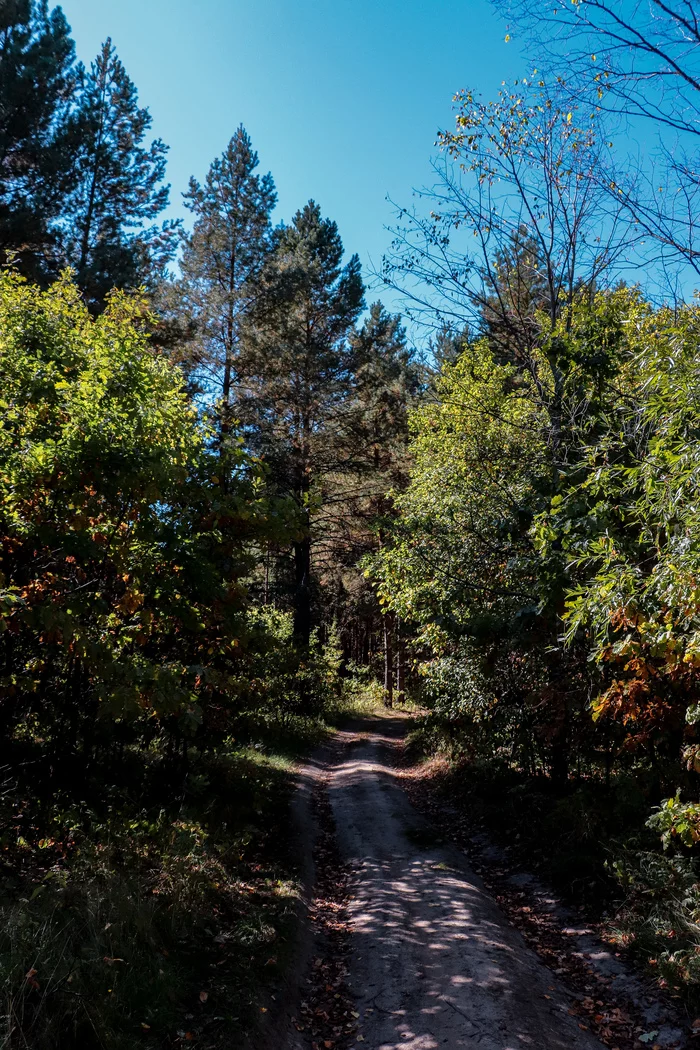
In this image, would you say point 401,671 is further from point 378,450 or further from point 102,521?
point 102,521

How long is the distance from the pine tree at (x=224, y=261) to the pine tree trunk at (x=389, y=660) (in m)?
14.9

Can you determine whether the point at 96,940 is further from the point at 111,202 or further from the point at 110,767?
the point at 111,202

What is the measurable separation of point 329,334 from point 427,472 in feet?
39.7

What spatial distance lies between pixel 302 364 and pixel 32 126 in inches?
414

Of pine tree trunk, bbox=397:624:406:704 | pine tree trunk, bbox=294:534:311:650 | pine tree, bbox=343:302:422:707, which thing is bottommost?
pine tree trunk, bbox=397:624:406:704

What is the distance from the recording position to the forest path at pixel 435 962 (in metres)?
4.89

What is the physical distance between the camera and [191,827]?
25.8 feet

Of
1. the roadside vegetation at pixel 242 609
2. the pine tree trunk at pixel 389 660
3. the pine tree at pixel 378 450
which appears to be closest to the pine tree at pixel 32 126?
the roadside vegetation at pixel 242 609

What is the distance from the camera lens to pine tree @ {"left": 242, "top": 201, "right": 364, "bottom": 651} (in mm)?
21000

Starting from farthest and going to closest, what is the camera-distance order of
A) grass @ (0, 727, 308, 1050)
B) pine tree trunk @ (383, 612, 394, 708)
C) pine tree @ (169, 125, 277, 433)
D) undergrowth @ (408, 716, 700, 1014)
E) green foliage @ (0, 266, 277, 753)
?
pine tree trunk @ (383, 612, 394, 708) → pine tree @ (169, 125, 277, 433) → undergrowth @ (408, 716, 700, 1014) → green foliage @ (0, 266, 277, 753) → grass @ (0, 727, 308, 1050)

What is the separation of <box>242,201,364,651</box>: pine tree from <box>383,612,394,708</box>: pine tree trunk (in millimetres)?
8130

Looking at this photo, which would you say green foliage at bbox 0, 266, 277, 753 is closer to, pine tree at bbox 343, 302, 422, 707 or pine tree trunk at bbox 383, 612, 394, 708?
pine tree at bbox 343, 302, 422, 707

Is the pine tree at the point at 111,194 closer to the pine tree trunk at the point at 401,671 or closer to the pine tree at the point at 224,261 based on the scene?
the pine tree at the point at 224,261

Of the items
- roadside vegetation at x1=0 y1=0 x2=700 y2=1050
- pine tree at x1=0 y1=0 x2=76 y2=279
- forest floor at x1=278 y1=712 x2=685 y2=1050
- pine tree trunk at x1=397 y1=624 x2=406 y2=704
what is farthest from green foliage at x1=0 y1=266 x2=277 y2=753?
pine tree trunk at x1=397 y1=624 x2=406 y2=704
